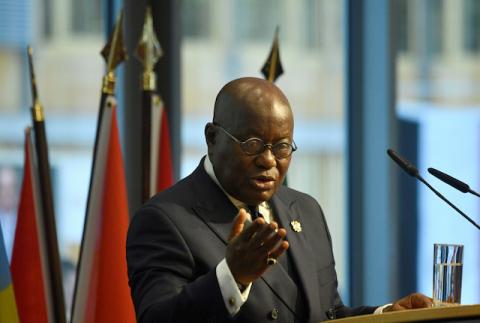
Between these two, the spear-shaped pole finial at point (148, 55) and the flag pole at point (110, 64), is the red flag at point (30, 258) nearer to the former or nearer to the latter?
the flag pole at point (110, 64)

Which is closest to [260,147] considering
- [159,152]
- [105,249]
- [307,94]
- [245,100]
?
[245,100]

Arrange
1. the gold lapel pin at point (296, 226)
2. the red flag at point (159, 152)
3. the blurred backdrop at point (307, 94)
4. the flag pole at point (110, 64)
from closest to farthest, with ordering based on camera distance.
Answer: the gold lapel pin at point (296, 226)
the flag pole at point (110, 64)
the red flag at point (159, 152)
the blurred backdrop at point (307, 94)

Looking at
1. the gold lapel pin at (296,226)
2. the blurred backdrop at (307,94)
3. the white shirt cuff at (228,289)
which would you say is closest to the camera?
the white shirt cuff at (228,289)

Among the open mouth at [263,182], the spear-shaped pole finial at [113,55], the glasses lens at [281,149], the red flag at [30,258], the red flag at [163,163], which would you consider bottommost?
the red flag at [30,258]

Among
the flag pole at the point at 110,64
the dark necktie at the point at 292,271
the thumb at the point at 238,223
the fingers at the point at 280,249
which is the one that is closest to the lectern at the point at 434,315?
the fingers at the point at 280,249

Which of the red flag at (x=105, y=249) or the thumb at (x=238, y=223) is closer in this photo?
the thumb at (x=238, y=223)

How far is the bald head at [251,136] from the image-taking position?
2.59 m

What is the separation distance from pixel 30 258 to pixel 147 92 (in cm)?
89

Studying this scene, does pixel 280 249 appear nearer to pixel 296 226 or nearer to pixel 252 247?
pixel 252 247

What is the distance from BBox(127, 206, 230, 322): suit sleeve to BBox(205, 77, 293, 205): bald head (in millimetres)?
213

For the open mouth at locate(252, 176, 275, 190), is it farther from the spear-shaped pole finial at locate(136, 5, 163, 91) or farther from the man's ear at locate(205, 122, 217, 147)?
the spear-shaped pole finial at locate(136, 5, 163, 91)

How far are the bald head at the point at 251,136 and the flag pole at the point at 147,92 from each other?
1.67m

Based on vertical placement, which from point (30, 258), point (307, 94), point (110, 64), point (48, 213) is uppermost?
point (110, 64)

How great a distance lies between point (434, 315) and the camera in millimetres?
2248
